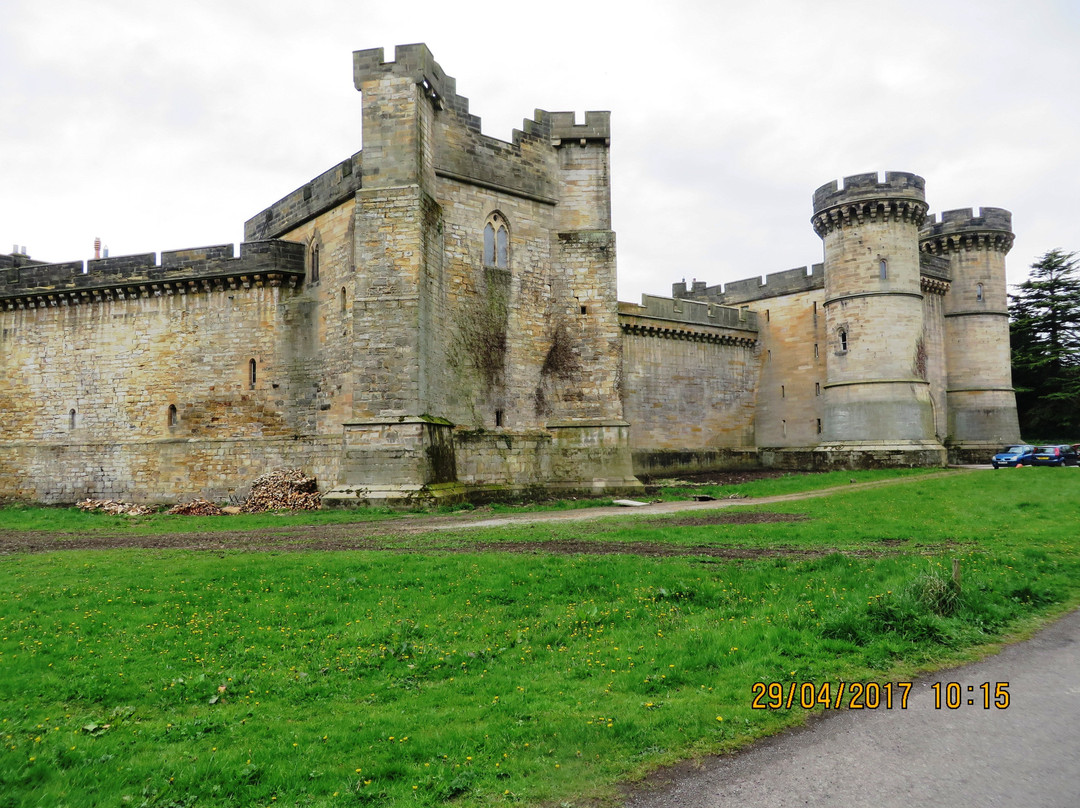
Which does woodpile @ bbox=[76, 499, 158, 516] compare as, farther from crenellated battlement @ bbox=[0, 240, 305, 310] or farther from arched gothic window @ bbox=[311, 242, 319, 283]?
arched gothic window @ bbox=[311, 242, 319, 283]

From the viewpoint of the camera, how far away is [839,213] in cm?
2998

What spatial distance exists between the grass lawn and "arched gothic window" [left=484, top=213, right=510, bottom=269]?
13.1m

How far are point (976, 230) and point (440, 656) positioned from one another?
3584 centimetres

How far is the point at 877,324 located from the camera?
29484 millimetres

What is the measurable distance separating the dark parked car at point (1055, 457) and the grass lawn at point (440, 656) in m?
19.3

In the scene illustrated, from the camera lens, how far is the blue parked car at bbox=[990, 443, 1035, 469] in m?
27.4

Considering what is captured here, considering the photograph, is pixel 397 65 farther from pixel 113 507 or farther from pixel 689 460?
pixel 689 460

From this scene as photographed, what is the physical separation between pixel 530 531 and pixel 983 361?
29977 millimetres

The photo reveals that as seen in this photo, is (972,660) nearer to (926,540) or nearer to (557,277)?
(926,540)

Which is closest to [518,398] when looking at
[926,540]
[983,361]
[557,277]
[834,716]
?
[557,277]

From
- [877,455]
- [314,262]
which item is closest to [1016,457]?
[877,455]

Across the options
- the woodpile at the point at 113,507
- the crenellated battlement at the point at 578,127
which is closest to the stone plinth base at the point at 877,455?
the crenellated battlement at the point at 578,127

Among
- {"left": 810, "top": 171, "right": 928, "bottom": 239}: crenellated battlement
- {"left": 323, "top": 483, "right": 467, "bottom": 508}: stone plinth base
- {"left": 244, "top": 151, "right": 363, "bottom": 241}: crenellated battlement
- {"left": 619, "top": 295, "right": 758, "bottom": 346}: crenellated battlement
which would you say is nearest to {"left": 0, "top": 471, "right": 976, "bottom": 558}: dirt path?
{"left": 323, "top": 483, "right": 467, "bottom": 508}: stone plinth base

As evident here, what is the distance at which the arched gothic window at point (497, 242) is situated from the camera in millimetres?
21875
